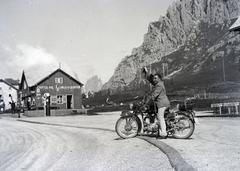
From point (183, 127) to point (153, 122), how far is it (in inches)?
34.1

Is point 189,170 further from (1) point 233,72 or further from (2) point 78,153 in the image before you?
(1) point 233,72

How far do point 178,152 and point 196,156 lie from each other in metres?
0.52

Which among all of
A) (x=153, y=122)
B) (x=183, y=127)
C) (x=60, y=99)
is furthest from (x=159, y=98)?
(x=60, y=99)

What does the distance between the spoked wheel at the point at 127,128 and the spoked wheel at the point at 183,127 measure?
118 cm

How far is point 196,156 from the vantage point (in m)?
6.34

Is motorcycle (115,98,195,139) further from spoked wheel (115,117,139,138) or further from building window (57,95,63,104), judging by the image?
building window (57,95,63,104)

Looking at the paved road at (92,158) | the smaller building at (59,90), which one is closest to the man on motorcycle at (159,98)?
the paved road at (92,158)

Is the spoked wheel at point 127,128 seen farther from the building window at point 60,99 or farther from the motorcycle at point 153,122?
the building window at point 60,99

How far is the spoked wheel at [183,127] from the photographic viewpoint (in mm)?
9273

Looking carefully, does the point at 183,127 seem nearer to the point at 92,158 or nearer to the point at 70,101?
the point at 92,158

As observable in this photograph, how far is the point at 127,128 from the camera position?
10023mm

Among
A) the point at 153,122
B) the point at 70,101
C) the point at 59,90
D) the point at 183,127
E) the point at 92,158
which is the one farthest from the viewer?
the point at 70,101

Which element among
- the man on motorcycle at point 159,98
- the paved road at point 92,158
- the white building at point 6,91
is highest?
the white building at point 6,91

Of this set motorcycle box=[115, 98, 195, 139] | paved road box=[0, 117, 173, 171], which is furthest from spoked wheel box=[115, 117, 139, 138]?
paved road box=[0, 117, 173, 171]
